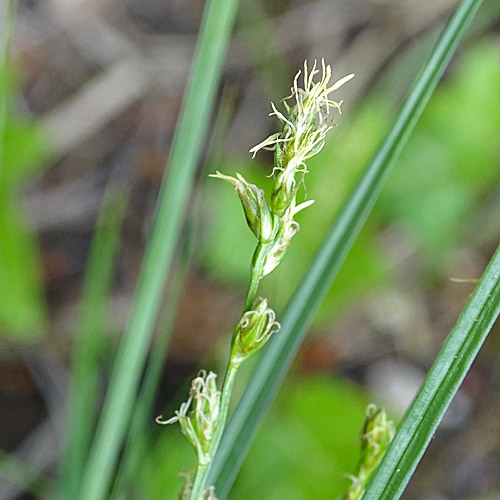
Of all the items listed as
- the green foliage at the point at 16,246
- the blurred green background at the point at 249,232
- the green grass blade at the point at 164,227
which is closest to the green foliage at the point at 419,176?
the blurred green background at the point at 249,232

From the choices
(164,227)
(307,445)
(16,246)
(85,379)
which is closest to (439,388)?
(164,227)

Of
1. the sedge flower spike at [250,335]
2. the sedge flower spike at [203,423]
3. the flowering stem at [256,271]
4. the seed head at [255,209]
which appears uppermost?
the seed head at [255,209]

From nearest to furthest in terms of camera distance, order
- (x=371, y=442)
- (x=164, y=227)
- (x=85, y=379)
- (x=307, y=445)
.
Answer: (x=371, y=442)
(x=164, y=227)
(x=85, y=379)
(x=307, y=445)

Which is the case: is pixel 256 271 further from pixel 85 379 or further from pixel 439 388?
pixel 85 379

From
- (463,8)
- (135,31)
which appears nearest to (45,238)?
(135,31)

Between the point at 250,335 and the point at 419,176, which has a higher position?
the point at 419,176

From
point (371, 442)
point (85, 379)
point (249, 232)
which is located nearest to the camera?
point (371, 442)

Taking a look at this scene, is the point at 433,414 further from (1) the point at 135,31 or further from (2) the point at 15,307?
(1) the point at 135,31

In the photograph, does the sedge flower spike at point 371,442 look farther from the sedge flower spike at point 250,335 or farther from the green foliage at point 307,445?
the green foliage at point 307,445
